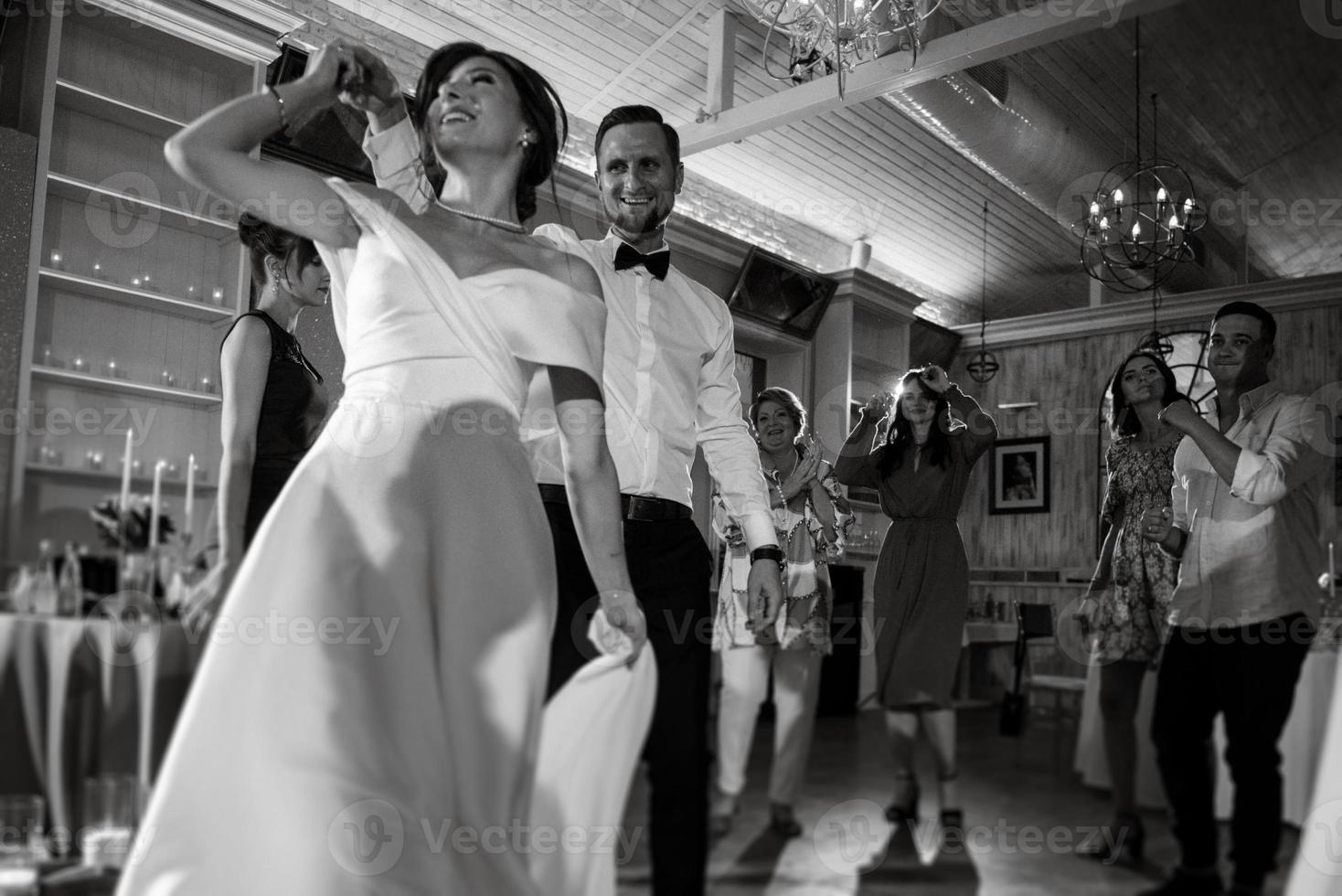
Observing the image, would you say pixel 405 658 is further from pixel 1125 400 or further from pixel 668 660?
pixel 1125 400

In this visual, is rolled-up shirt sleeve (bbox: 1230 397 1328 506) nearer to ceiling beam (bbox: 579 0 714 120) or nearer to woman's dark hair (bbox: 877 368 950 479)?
woman's dark hair (bbox: 877 368 950 479)

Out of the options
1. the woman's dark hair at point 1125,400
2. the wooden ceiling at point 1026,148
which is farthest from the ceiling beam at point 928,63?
the woman's dark hair at point 1125,400

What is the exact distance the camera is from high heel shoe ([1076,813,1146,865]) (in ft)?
4.95

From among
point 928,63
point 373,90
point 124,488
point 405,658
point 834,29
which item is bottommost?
point 405,658

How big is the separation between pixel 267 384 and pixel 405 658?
0.62m

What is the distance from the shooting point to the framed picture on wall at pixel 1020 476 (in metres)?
1.62

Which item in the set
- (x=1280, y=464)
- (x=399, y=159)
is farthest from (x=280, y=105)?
(x=1280, y=464)

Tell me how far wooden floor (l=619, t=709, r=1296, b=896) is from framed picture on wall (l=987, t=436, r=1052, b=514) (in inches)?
12.6

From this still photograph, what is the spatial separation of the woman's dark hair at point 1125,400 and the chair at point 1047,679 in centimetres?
29

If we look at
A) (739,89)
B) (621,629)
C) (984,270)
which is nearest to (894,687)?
(621,629)

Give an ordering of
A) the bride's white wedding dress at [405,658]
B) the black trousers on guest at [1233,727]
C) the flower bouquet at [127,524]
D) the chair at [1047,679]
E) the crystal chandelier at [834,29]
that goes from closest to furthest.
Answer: the bride's white wedding dress at [405,658] < the black trousers on guest at [1233,727] < the chair at [1047,679] < the flower bouquet at [127,524] < the crystal chandelier at [834,29]

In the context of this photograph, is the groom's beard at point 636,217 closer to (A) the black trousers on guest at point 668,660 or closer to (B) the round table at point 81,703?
(A) the black trousers on guest at point 668,660

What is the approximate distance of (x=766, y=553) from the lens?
1820 millimetres

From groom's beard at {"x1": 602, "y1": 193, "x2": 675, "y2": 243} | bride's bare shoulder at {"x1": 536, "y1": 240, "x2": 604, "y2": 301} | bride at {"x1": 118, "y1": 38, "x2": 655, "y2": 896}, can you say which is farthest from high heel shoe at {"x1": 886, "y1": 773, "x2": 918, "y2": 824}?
groom's beard at {"x1": 602, "y1": 193, "x2": 675, "y2": 243}
